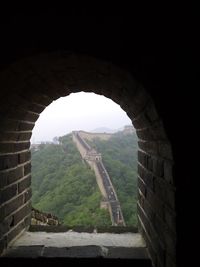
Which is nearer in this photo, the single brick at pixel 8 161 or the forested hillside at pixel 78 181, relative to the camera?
the single brick at pixel 8 161

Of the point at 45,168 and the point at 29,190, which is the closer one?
the point at 29,190

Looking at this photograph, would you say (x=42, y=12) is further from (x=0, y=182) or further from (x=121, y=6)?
(x=0, y=182)

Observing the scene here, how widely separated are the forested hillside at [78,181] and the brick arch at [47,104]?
3.93 meters

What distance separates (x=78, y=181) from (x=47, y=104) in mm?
8081

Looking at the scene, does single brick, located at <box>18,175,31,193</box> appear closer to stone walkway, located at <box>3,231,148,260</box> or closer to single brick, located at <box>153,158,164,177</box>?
stone walkway, located at <box>3,231,148,260</box>

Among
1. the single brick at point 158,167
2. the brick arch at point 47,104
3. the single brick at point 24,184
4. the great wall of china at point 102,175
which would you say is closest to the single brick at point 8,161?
the brick arch at point 47,104

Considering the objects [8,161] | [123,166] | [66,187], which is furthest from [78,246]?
[123,166]

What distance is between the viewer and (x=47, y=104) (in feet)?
11.4

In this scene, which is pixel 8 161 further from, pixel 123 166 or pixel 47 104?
pixel 123 166

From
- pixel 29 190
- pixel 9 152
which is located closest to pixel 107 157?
pixel 29 190

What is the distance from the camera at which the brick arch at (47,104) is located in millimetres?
2182

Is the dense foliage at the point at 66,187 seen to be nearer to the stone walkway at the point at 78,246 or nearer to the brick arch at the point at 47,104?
the stone walkway at the point at 78,246

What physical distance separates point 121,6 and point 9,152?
1.58 metres

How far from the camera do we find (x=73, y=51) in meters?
2.12
